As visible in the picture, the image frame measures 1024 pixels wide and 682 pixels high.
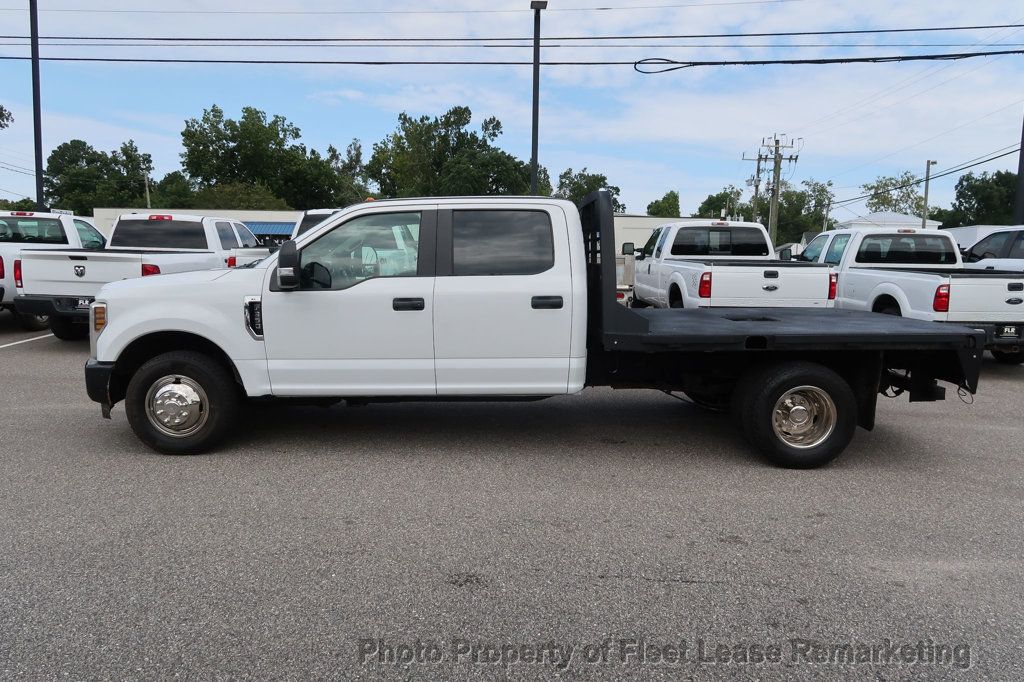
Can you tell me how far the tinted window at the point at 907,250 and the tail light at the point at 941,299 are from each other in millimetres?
2707

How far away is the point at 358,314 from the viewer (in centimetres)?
550

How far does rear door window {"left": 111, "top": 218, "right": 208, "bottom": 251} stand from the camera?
1164 centimetres

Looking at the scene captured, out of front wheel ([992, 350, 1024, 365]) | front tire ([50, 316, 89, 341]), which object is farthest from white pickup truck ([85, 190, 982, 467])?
front tire ([50, 316, 89, 341])

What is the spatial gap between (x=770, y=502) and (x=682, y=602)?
163 cm

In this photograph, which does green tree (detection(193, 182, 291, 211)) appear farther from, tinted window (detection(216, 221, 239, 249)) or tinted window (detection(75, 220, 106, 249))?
tinted window (detection(216, 221, 239, 249))

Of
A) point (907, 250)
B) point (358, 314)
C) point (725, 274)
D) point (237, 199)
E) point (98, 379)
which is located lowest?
point (98, 379)

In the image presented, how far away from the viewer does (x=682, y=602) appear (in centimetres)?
352

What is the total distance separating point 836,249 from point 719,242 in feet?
6.20

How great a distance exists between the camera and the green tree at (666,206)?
12848 cm

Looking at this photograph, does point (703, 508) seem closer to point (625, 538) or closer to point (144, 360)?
point (625, 538)

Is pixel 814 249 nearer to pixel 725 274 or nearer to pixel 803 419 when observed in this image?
pixel 725 274

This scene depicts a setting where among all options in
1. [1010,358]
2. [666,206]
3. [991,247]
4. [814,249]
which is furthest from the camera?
[666,206]

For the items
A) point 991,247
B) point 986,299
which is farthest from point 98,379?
point 991,247

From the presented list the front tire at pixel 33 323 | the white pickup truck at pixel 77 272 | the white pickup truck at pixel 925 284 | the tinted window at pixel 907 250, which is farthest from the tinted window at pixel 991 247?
the front tire at pixel 33 323
